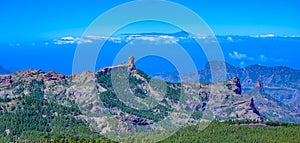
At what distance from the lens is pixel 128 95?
550ft

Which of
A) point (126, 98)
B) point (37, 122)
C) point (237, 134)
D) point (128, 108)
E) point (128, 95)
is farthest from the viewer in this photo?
point (128, 95)

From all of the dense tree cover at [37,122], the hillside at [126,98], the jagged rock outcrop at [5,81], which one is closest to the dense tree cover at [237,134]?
the dense tree cover at [37,122]

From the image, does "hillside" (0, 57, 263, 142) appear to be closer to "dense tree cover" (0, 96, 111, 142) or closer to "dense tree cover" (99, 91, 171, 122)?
"dense tree cover" (99, 91, 171, 122)

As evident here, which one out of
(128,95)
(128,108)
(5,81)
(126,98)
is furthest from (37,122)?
(5,81)

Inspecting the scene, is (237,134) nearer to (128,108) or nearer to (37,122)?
(37,122)

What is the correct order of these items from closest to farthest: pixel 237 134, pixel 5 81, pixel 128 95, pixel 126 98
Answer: pixel 237 134
pixel 126 98
pixel 128 95
pixel 5 81

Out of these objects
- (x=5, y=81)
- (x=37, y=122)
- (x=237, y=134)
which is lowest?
(x=237, y=134)

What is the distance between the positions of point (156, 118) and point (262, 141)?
55389 millimetres

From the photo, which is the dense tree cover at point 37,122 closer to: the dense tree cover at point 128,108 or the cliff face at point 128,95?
the cliff face at point 128,95

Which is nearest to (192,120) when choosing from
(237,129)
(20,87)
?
(237,129)

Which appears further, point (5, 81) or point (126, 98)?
point (5, 81)

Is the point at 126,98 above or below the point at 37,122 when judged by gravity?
above

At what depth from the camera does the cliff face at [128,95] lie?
162375 mm

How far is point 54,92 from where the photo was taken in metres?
174
